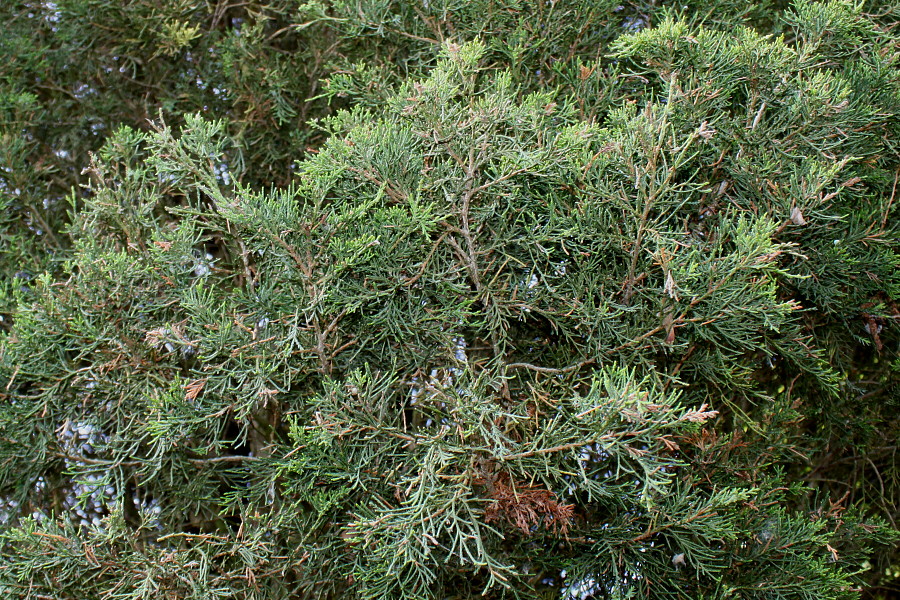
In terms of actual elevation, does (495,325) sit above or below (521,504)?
above

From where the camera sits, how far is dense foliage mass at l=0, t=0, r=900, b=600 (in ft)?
11.2

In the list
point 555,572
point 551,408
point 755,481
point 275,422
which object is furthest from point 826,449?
point 275,422

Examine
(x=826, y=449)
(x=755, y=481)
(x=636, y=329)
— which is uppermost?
(x=636, y=329)

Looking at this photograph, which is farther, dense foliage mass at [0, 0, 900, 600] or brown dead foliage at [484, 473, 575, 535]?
dense foliage mass at [0, 0, 900, 600]

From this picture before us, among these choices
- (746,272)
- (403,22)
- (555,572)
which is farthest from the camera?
(403,22)

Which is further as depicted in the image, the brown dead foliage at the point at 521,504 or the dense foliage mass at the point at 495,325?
the dense foliage mass at the point at 495,325

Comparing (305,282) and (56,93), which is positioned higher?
(305,282)

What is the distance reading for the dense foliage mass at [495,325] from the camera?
342 centimetres

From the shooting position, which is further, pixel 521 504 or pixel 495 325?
pixel 495 325

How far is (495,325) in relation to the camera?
3.68 metres

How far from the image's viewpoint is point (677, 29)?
11.6ft

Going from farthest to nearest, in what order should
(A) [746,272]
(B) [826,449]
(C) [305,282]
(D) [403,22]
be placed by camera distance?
(B) [826,449], (D) [403,22], (C) [305,282], (A) [746,272]

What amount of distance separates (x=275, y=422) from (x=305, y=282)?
1250 mm

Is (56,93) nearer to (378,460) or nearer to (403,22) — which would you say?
(403,22)
